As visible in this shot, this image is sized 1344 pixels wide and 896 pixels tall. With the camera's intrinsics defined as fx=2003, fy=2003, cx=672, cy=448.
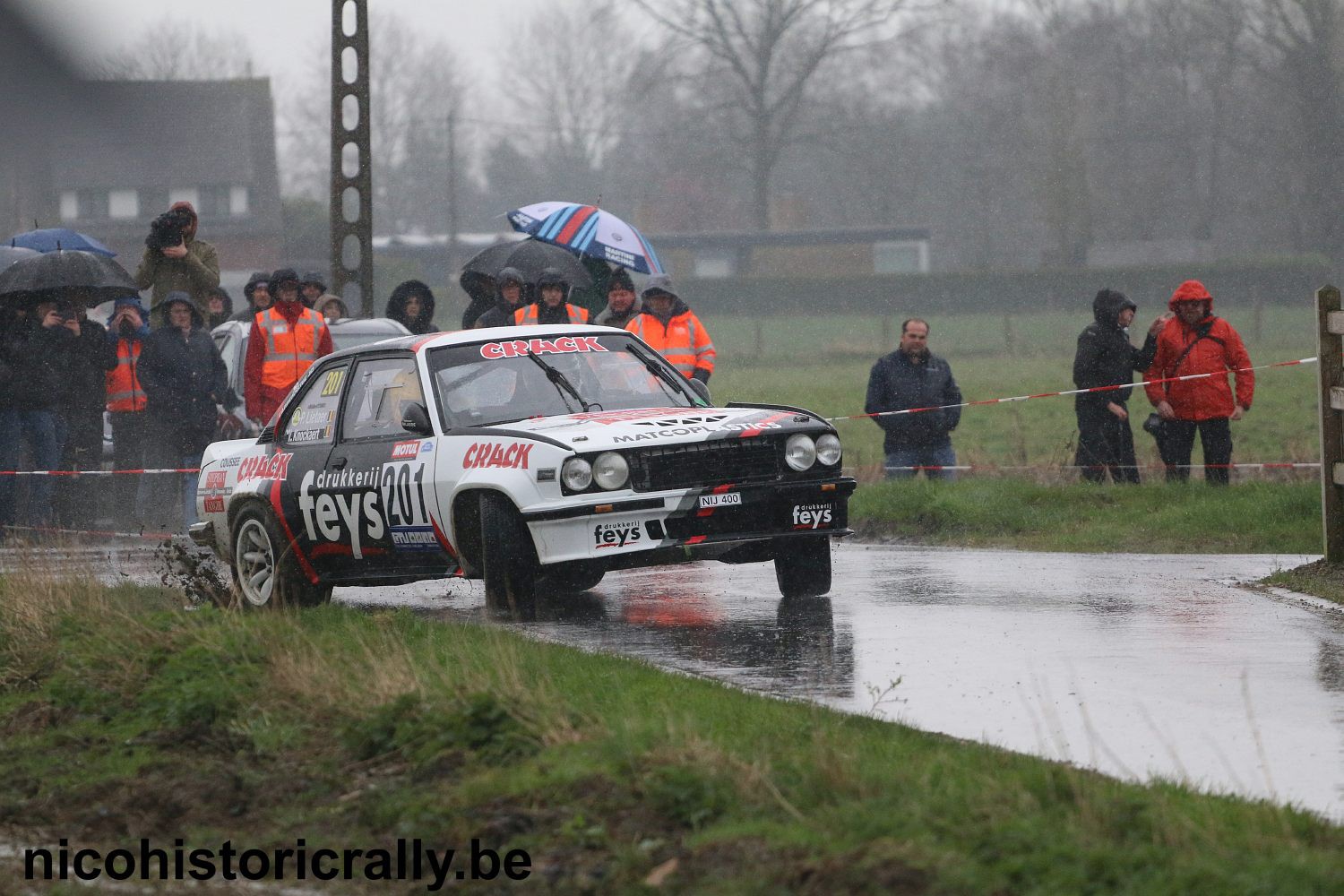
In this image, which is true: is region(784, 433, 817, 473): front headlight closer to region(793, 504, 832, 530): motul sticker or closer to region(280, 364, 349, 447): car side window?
region(793, 504, 832, 530): motul sticker

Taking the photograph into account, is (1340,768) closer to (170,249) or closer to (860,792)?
(860,792)

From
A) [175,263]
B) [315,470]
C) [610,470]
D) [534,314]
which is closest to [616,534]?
[610,470]

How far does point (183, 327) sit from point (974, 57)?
75.6m

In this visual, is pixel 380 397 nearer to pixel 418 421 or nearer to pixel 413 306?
pixel 418 421

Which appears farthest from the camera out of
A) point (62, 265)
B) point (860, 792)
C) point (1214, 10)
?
point (1214, 10)

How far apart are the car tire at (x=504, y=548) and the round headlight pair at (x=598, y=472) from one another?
1.24 ft

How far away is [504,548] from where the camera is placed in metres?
10.5

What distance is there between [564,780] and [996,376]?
37.1 metres

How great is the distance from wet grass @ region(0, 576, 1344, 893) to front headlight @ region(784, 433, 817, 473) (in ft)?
7.23

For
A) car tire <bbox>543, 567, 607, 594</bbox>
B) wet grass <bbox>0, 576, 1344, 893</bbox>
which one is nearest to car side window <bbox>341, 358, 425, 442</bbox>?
car tire <bbox>543, 567, 607, 594</bbox>

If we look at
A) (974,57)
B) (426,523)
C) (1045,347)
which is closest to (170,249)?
(426,523)

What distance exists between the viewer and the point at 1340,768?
6.53 metres

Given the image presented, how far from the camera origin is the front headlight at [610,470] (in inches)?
409

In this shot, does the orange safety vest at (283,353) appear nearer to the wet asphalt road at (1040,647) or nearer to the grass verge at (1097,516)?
the wet asphalt road at (1040,647)
